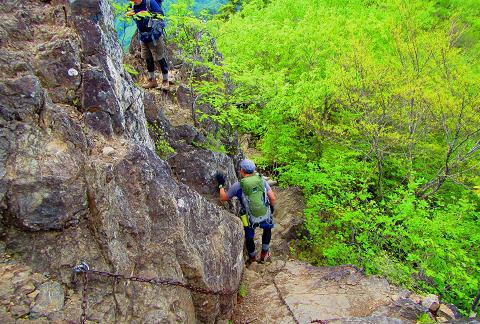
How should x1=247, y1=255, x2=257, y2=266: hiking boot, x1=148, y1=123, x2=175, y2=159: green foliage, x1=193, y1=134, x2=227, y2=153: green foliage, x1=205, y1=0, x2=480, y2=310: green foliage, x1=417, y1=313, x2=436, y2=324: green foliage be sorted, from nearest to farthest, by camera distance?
x1=417, y1=313, x2=436, y2=324: green foliage < x1=148, y1=123, x2=175, y2=159: green foliage < x1=193, y1=134, x2=227, y2=153: green foliage < x1=247, y1=255, x2=257, y2=266: hiking boot < x1=205, y1=0, x2=480, y2=310: green foliage

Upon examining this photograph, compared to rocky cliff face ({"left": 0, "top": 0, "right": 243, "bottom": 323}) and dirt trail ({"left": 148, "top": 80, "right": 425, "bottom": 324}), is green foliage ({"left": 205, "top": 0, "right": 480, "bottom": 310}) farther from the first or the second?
rocky cliff face ({"left": 0, "top": 0, "right": 243, "bottom": 323})

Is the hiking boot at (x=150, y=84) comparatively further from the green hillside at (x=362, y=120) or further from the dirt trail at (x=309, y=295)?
the green hillside at (x=362, y=120)

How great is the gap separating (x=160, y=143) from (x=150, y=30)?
278 centimetres

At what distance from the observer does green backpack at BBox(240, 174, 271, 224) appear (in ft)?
21.9

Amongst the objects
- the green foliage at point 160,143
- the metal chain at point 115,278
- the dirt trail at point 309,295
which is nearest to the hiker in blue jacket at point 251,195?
the green foliage at point 160,143

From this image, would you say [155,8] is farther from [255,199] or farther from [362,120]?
[362,120]

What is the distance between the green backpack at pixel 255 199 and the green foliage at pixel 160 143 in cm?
166

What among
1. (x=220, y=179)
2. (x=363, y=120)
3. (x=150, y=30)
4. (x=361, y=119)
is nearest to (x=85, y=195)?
(x=220, y=179)

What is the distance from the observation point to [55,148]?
4020mm

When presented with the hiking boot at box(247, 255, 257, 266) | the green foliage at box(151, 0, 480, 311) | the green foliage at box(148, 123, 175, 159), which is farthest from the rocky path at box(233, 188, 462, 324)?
the green foliage at box(148, 123, 175, 159)

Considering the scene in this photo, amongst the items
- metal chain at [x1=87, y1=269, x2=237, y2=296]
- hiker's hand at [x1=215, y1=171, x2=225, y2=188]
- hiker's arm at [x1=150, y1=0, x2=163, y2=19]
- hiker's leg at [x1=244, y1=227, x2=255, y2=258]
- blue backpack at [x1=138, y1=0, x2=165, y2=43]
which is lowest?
hiker's leg at [x1=244, y1=227, x2=255, y2=258]

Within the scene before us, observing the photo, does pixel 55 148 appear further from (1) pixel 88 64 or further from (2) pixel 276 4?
(2) pixel 276 4

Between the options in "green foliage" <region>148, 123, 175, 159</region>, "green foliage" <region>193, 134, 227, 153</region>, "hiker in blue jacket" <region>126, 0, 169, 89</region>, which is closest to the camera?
"green foliage" <region>148, 123, 175, 159</region>

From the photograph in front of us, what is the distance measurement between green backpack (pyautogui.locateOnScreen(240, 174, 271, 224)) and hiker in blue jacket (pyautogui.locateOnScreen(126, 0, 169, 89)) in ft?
12.4
